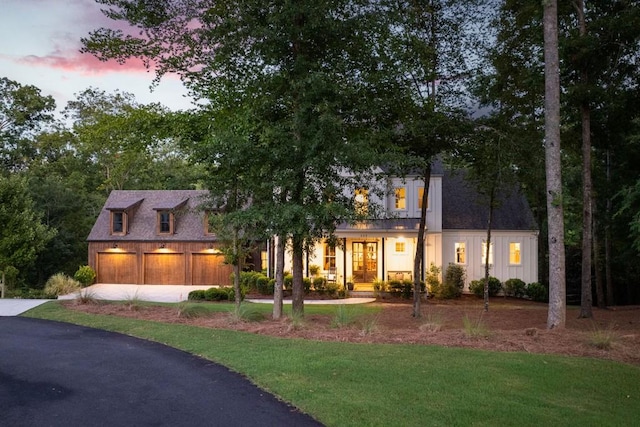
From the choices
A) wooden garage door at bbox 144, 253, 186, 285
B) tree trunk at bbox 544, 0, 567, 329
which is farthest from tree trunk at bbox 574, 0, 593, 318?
wooden garage door at bbox 144, 253, 186, 285

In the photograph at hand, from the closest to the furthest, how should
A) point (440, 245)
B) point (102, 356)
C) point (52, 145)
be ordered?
point (102, 356) → point (440, 245) → point (52, 145)

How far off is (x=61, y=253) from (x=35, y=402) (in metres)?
28.0

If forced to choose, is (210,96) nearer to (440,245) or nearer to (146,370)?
(146,370)

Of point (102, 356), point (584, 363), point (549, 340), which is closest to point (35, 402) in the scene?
point (102, 356)

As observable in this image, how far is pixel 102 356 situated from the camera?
959 cm

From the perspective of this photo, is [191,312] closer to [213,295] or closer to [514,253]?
[213,295]

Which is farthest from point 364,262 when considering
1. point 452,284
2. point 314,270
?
point 452,284

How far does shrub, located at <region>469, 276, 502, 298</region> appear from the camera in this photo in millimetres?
25094

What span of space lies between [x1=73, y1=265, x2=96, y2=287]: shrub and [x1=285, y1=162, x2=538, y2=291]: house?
10661 mm

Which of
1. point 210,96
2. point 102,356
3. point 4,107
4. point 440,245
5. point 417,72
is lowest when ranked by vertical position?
point 102,356

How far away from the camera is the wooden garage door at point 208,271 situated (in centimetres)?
2870

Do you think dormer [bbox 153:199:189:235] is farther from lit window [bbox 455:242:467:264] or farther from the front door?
lit window [bbox 455:242:467:264]

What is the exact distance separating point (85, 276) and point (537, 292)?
74.7ft

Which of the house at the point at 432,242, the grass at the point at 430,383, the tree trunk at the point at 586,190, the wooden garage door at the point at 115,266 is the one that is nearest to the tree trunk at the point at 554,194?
the grass at the point at 430,383
